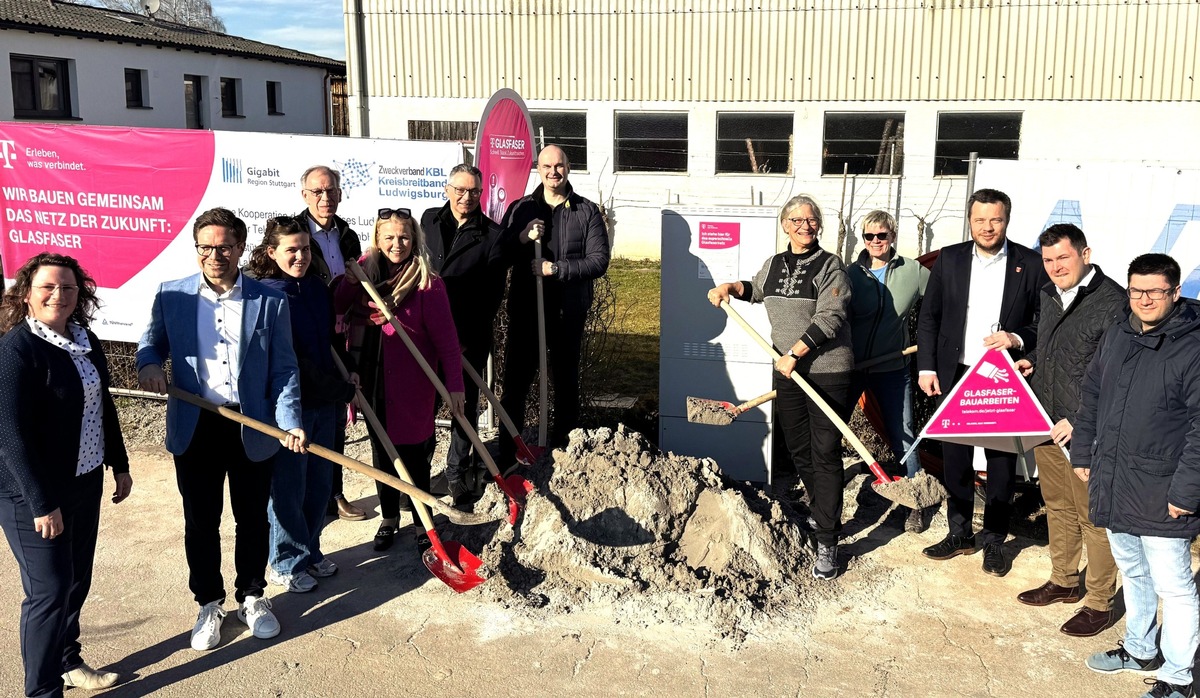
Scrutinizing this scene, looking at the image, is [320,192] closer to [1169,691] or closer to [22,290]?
[22,290]

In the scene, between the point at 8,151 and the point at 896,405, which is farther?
the point at 8,151

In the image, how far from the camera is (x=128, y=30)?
2644 centimetres

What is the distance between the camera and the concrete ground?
164 inches

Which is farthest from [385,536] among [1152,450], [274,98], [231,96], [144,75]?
[274,98]

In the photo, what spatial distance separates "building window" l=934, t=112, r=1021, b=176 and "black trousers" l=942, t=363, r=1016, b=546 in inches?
429

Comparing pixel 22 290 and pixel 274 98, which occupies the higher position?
pixel 274 98

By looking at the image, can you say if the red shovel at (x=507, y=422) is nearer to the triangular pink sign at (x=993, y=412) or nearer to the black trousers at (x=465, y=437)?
the black trousers at (x=465, y=437)

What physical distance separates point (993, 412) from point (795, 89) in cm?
1155

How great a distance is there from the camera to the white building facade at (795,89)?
1432 cm

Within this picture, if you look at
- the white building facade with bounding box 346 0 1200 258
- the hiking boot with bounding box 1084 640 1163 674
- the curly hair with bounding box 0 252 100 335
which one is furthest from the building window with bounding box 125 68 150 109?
the hiking boot with bounding box 1084 640 1163 674

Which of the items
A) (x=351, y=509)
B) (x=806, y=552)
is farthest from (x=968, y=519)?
(x=351, y=509)

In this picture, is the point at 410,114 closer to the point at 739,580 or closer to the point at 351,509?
the point at 351,509

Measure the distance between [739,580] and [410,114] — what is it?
13498 millimetres

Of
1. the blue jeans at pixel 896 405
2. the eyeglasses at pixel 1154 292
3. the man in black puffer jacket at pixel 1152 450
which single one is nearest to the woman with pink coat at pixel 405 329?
the blue jeans at pixel 896 405
